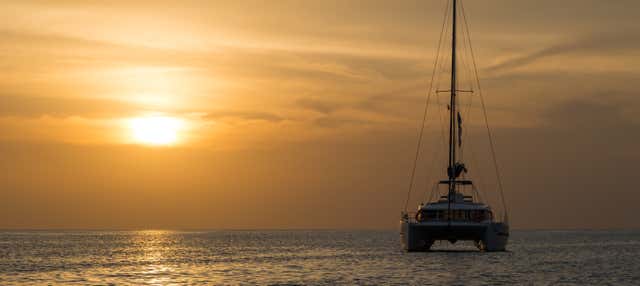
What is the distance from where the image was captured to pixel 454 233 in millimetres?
86125

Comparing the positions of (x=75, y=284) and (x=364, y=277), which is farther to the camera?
(x=364, y=277)

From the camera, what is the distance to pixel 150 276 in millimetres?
73500

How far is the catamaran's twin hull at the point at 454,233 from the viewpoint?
280 ft

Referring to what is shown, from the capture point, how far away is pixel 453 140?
3701 inches

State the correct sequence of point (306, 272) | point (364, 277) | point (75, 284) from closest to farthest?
point (75, 284) → point (364, 277) → point (306, 272)

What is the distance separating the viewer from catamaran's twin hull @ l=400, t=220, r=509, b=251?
85438 mm

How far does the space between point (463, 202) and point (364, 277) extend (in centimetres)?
2127

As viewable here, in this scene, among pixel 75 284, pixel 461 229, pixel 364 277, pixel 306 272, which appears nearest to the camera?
pixel 75 284

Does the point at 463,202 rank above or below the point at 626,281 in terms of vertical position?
above

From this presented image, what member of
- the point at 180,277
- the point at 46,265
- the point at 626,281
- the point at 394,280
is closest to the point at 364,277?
the point at 394,280

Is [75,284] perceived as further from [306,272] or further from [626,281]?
[626,281]

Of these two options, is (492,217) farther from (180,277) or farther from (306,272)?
(180,277)

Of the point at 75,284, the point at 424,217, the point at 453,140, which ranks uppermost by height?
the point at 453,140

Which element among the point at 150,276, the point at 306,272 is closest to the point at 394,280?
the point at 306,272
